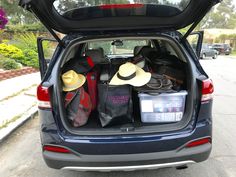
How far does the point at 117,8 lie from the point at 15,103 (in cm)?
409

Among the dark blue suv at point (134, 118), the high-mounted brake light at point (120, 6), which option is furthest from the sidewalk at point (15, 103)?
the high-mounted brake light at point (120, 6)

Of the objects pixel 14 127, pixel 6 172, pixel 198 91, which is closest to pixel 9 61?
pixel 14 127

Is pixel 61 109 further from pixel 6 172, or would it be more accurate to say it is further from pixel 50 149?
pixel 6 172

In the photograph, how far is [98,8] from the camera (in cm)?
267

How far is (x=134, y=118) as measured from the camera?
3.06 meters

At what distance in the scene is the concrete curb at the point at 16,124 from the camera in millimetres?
4173

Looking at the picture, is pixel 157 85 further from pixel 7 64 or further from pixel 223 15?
pixel 223 15

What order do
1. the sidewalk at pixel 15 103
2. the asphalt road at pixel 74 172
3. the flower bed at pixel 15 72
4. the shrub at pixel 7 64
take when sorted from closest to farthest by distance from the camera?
the asphalt road at pixel 74 172 < the sidewalk at pixel 15 103 < the flower bed at pixel 15 72 < the shrub at pixel 7 64

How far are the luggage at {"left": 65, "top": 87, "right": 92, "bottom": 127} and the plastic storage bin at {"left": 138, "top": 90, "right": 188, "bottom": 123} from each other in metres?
0.61

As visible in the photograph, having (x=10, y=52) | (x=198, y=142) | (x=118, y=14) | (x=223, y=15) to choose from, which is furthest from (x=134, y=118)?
(x=223, y=15)

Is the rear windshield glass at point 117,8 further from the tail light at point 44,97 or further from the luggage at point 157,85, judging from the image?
the tail light at point 44,97

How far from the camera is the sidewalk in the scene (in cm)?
464

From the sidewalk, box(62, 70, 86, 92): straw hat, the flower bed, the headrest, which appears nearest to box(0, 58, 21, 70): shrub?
the flower bed

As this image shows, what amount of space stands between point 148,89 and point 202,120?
633mm
